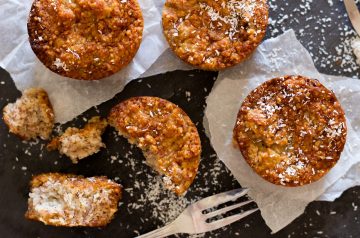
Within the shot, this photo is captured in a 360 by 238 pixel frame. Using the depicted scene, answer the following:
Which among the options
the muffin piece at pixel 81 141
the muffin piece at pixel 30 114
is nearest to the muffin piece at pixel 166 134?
the muffin piece at pixel 81 141

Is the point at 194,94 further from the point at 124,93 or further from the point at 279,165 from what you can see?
the point at 279,165

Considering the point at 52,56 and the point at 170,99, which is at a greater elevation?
the point at 52,56

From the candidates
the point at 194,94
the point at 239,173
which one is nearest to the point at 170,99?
the point at 194,94

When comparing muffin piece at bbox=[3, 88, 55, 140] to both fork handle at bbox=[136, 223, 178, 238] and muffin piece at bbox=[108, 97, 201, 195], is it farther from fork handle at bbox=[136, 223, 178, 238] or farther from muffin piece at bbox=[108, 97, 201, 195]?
fork handle at bbox=[136, 223, 178, 238]

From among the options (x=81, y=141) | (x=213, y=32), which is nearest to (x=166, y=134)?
(x=81, y=141)

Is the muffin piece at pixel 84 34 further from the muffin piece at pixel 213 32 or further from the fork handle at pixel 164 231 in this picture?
the fork handle at pixel 164 231
